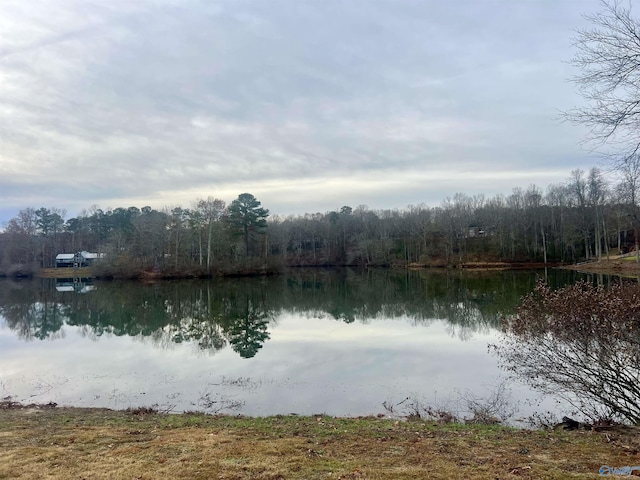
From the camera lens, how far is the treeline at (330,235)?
52906 millimetres

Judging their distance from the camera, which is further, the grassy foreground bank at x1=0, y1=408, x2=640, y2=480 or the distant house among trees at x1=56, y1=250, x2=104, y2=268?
the distant house among trees at x1=56, y1=250, x2=104, y2=268

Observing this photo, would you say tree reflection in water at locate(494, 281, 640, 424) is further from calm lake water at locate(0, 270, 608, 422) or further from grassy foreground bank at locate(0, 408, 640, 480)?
grassy foreground bank at locate(0, 408, 640, 480)

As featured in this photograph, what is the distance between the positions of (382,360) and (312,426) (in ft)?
20.9

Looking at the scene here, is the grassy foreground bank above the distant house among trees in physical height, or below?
below

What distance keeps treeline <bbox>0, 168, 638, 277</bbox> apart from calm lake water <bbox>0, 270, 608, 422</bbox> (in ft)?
Answer: 86.4

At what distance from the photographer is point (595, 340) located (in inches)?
299

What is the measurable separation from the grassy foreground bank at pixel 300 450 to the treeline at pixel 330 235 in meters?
37.9

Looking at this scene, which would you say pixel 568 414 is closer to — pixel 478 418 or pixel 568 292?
pixel 478 418

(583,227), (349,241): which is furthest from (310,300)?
(349,241)

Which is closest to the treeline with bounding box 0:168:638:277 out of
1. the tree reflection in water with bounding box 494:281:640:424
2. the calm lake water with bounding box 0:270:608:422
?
the calm lake water with bounding box 0:270:608:422

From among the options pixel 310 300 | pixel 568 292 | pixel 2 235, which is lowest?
pixel 310 300

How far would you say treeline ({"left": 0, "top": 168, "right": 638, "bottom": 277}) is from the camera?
52906 millimetres

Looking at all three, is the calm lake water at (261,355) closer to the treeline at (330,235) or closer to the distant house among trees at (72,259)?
the treeline at (330,235)

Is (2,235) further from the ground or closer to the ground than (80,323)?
further from the ground
